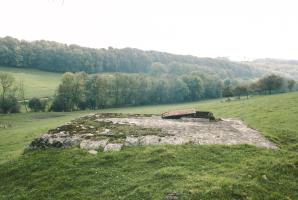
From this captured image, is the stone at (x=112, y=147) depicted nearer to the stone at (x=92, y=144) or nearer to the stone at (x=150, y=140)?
the stone at (x=92, y=144)

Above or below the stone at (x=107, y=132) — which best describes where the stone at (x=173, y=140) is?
below

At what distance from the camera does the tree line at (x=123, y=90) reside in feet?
283

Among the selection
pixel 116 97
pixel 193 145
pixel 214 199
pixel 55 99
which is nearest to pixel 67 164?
pixel 193 145

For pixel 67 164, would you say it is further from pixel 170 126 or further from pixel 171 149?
pixel 170 126

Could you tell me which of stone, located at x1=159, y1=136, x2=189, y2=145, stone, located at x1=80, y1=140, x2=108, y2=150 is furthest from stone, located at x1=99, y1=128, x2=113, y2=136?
stone, located at x1=159, y1=136, x2=189, y2=145

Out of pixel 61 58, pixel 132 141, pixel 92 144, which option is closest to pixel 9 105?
pixel 61 58

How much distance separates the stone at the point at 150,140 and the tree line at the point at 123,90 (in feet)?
230

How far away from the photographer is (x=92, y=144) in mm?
18734

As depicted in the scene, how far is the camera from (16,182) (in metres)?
16.0

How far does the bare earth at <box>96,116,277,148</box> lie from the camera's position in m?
19.1

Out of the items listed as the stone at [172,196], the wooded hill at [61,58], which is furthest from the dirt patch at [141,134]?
the wooded hill at [61,58]

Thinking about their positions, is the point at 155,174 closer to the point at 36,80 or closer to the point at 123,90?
the point at 123,90

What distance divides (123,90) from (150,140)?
267 ft

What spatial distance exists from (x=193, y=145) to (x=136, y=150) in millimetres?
3121
